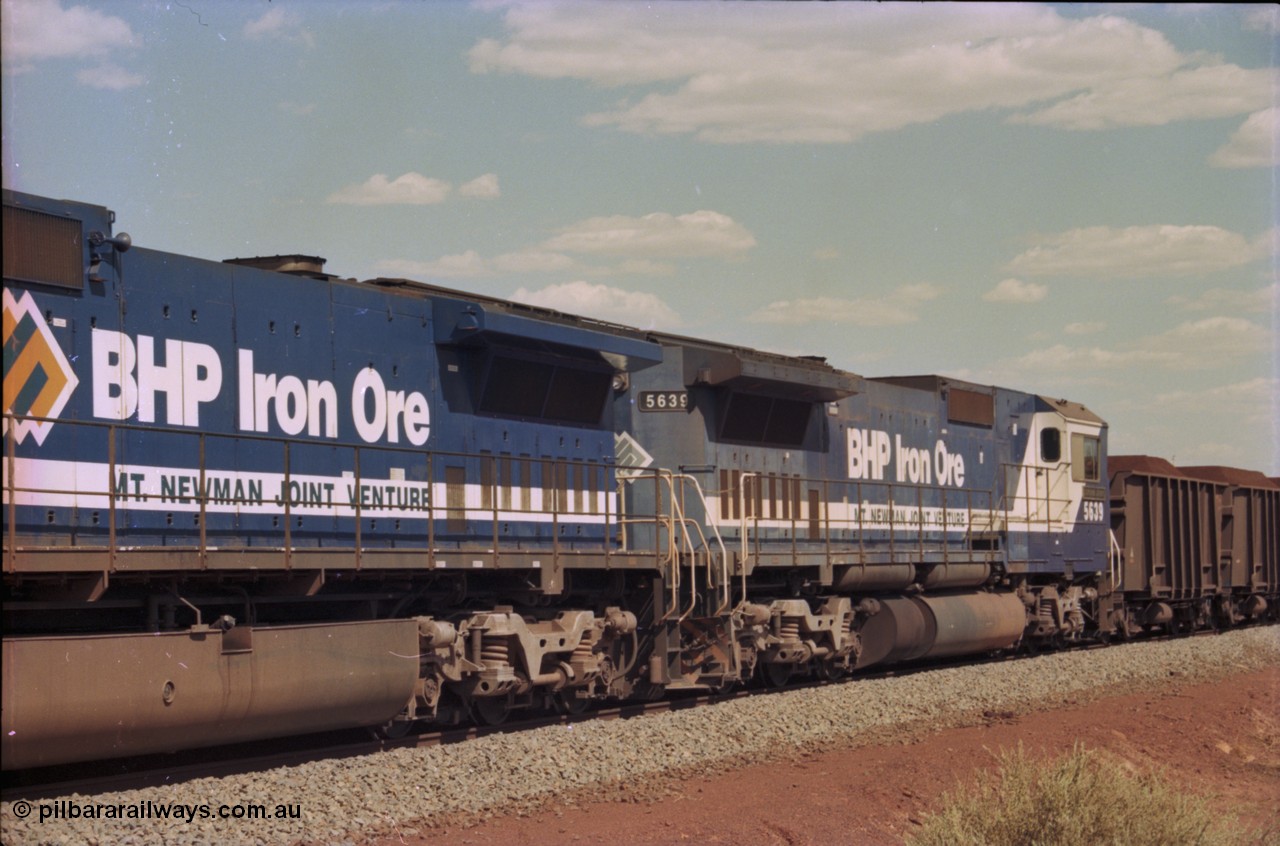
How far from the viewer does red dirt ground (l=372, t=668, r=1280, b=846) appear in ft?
29.8

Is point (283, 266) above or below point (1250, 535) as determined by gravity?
above

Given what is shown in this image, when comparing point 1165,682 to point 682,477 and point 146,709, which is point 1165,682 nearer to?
point 682,477

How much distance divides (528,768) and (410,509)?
2.80 metres

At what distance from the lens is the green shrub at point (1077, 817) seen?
792 centimetres

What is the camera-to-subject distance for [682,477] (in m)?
15.4

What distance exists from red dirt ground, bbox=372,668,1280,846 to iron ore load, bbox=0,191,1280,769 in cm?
243

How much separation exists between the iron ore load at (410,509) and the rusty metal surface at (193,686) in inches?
0.8

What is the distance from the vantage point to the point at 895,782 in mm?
10781

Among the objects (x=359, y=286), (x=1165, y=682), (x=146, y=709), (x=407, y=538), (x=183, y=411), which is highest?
(x=359, y=286)

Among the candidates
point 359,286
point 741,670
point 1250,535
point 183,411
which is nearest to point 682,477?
point 741,670

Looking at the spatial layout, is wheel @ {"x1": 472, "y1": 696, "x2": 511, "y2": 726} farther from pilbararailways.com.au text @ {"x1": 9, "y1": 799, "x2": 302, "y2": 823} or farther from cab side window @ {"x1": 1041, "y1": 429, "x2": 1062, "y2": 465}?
cab side window @ {"x1": 1041, "y1": 429, "x2": 1062, "y2": 465}

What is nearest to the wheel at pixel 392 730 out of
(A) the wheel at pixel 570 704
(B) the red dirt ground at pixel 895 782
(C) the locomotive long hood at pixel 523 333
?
(A) the wheel at pixel 570 704

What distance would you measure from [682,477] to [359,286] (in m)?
4.28

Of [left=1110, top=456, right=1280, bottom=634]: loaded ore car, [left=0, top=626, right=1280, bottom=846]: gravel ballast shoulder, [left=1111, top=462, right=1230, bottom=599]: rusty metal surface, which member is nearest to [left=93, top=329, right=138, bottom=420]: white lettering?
[left=0, top=626, right=1280, bottom=846]: gravel ballast shoulder
